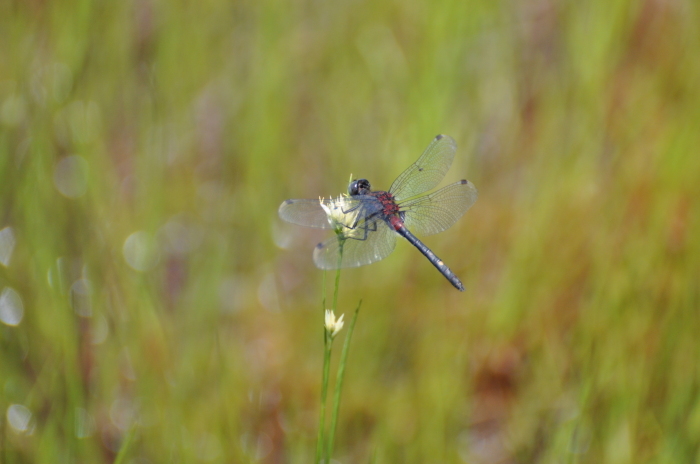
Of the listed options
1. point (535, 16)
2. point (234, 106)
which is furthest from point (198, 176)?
point (535, 16)

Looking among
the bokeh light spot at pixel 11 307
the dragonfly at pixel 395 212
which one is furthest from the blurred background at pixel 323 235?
the dragonfly at pixel 395 212

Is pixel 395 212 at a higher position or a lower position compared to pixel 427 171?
lower

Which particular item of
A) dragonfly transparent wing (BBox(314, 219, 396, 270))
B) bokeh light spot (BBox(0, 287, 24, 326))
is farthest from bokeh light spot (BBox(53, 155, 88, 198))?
dragonfly transparent wing (BBox(314, 219, 396, 270))

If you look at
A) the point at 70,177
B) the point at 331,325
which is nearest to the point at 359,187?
the point at 331,325

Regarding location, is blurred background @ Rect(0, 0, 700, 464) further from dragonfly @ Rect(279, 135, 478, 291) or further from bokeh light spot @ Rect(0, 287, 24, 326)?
dragonfly @ Rect(279, 135, 478, 291)

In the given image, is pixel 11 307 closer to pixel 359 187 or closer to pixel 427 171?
pixel 359 187

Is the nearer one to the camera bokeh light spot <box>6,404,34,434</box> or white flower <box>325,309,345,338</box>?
white flower <box>325,309,345,338</box>

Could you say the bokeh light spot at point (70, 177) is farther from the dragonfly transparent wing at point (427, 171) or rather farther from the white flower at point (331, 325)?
the white flower at point (331, 325)
